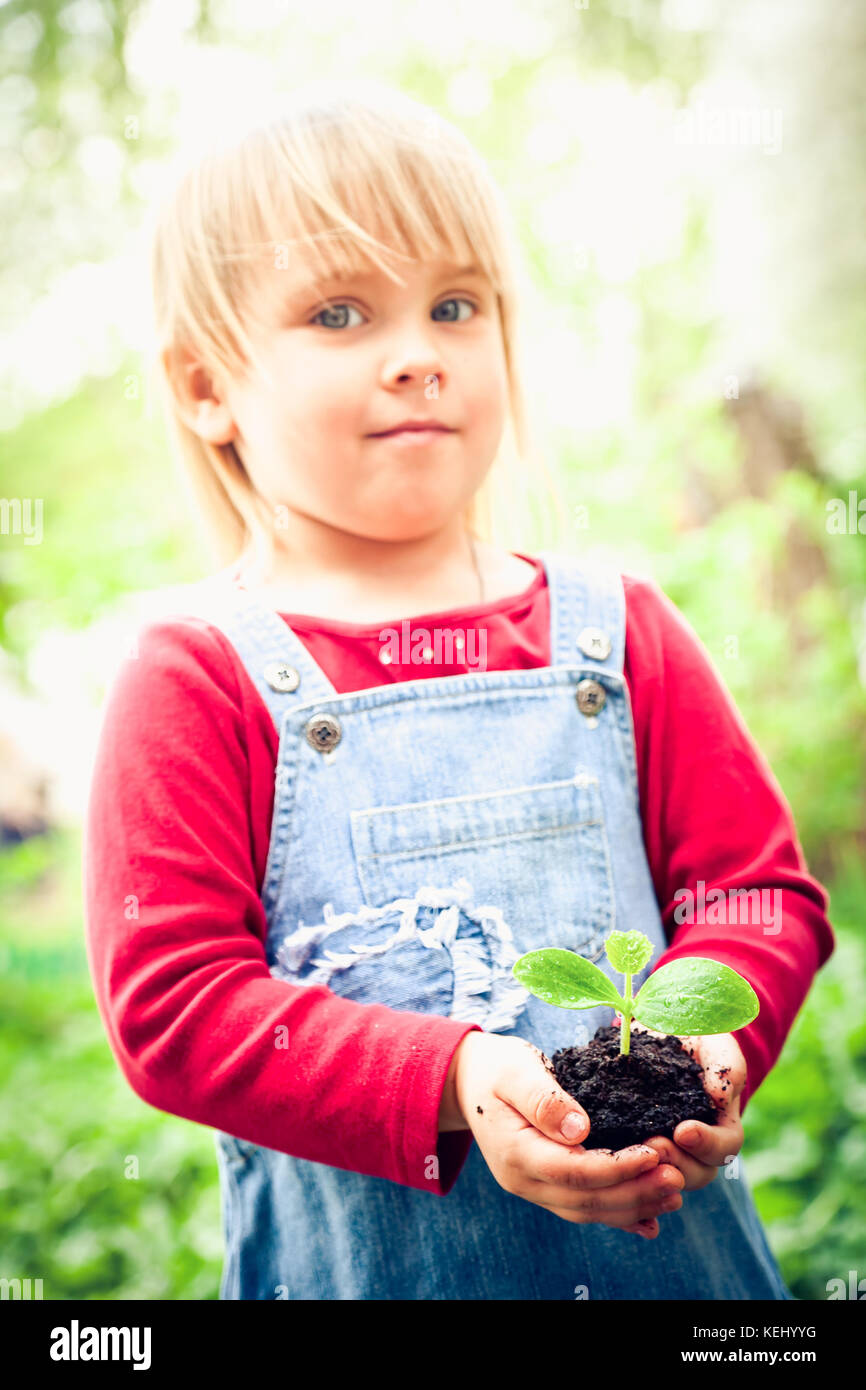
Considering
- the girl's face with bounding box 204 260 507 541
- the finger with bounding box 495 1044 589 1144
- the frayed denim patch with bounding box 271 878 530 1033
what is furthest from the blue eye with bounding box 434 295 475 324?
the finger with bounding box 495 1044 589 1144

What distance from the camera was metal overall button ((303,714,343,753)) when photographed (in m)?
0.70

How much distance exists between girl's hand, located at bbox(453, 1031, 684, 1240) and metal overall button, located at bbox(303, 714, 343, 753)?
201mm

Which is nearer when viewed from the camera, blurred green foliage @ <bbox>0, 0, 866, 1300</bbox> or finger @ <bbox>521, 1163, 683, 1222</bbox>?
finger @ <bbox>521, 1163, 683, 1222</bbox>

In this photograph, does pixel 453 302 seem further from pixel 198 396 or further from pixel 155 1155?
pixel 155 1155

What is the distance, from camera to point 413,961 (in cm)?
69

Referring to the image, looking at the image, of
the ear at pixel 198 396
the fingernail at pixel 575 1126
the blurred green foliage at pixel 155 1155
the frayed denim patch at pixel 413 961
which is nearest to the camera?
the fingernail at pixel 575 1126

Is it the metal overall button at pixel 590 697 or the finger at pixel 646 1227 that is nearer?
the finger at pixel 646 1227

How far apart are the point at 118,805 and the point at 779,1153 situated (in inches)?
38.0

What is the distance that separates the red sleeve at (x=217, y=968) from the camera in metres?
0.61

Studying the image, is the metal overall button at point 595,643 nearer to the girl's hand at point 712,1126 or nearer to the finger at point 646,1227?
the girl's hand at point 712,1126

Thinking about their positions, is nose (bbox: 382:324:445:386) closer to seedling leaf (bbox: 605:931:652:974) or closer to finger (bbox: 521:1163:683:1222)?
seedling leaf (bbox: 605:931:652:974)

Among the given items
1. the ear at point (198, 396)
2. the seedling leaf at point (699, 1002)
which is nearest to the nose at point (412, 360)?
the ear at point (198, 396)
